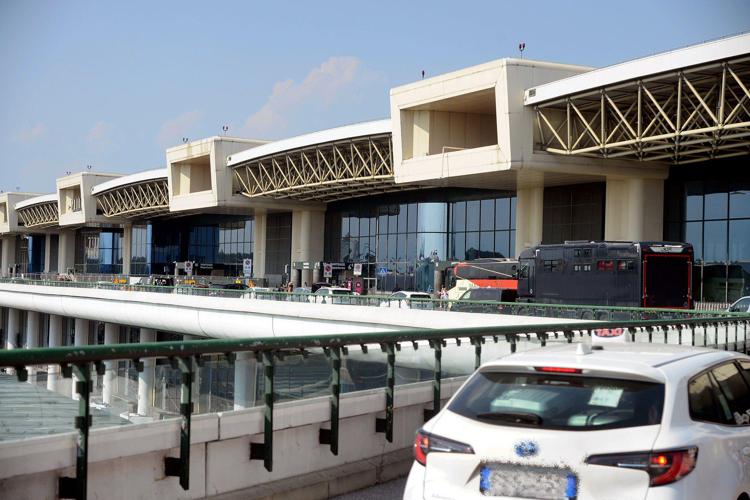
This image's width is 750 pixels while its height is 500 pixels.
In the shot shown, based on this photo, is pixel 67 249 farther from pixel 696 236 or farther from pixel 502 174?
pixel 696 236

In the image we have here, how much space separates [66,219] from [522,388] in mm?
99045

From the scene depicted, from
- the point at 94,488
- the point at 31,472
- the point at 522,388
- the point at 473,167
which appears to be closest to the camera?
the point at 522,388

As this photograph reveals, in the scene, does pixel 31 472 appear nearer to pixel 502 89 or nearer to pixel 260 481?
pixel 260 481

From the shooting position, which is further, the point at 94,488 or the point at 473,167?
the point at 473,167

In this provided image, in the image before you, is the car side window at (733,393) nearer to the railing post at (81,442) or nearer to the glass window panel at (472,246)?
the railing post at (81,442)

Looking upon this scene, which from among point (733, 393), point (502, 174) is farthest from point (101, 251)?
point (733, 393)

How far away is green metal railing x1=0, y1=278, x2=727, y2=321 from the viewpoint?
22.0 m

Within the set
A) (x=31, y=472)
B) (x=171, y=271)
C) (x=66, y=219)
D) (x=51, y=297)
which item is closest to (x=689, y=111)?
(x=31, y=472)

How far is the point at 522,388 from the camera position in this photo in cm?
513

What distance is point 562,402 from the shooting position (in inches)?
195

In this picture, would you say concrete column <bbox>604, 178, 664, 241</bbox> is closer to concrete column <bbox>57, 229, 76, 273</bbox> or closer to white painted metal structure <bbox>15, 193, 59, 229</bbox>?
white painted metal structure <bbox>15, 193, 59, 229</bbox>

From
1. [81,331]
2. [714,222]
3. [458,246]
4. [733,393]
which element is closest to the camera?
[733,393]

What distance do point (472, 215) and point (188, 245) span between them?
46.1 meters

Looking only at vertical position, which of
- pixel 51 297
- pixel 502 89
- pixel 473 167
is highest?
pixel 502 89
